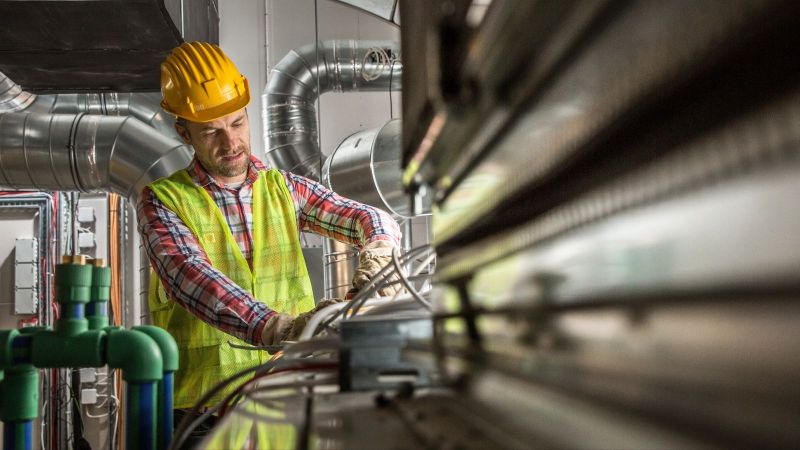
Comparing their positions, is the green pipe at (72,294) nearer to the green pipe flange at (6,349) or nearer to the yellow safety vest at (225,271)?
the green pipe flange at (6,349)

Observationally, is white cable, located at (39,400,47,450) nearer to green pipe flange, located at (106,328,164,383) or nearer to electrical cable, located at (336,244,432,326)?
green pipe flange, located at (106,328,164,383)

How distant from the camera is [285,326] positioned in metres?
1.54

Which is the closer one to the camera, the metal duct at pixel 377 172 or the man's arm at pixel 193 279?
the man's arm at pixel 193 279

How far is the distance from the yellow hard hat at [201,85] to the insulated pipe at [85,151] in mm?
1152

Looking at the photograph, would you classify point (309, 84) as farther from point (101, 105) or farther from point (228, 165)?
point (228, 165)

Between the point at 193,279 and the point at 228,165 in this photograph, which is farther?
the point at 228,165

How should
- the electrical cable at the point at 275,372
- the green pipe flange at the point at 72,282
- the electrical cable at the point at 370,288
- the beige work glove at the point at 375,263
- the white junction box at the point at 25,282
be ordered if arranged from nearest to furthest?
the electrical cable at the point at 275,372, the electrical cable at the point at 370,288, the green pipe flange at the point at 72,282, the beige work glove at the point at 375,263, the white junction box at the point at 25,282

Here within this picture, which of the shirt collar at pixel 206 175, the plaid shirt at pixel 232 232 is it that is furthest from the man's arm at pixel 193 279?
the shirt collar at pixel 206 175

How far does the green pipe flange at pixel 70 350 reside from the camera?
1.28m

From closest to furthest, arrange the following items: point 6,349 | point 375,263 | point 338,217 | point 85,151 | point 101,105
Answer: point 6,349
point 375,263
point 338,217
point 85,151
point 101,105

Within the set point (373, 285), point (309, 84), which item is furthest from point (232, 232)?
point (309, 84)

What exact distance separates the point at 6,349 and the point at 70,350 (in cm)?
10

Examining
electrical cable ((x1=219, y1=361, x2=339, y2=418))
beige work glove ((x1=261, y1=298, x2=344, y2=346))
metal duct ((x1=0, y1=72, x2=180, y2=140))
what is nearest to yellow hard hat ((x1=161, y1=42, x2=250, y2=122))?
beige work glove ((x1=261, y1=298, x2=344, y2=346))

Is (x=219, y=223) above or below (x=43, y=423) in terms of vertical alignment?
above
